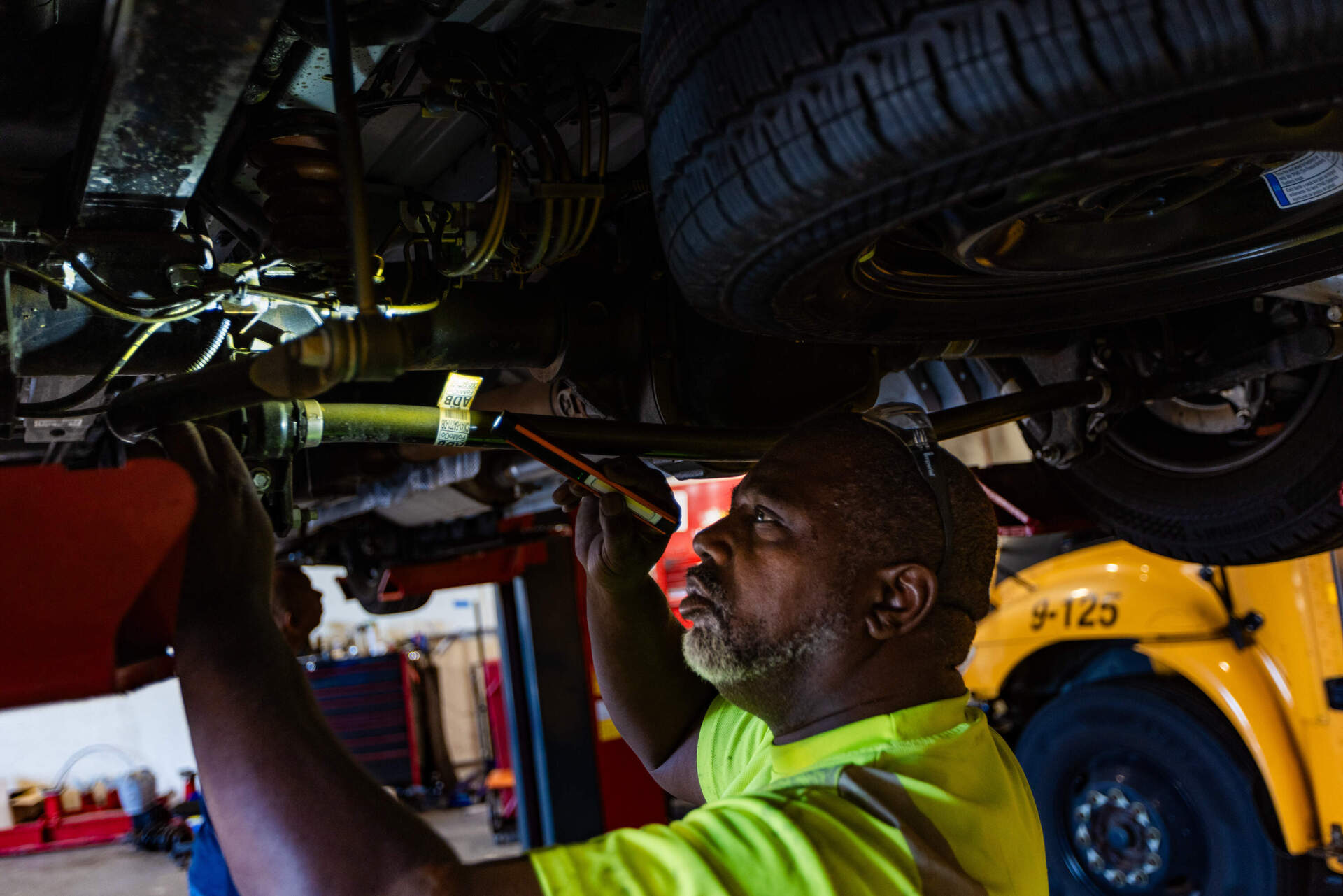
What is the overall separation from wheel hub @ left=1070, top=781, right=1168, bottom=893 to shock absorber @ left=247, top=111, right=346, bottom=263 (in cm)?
317

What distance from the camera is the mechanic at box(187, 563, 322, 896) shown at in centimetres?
247

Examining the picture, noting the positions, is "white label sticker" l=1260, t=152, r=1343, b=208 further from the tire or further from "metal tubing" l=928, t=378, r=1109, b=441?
the tire

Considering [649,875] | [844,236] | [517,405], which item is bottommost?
[649,875]

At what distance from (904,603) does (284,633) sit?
181 cm

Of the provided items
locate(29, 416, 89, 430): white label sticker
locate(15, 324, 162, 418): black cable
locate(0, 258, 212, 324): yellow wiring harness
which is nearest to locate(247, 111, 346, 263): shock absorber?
locate(0, 258, 212, 324): yellow wiring harness

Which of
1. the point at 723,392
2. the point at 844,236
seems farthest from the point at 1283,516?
the point at 844,236

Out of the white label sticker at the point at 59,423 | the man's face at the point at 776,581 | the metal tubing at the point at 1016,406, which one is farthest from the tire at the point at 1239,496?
the white label sticker at the point at 59,423

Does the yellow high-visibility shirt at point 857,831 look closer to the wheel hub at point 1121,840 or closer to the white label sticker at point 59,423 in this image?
the white label sticker at point 59,423

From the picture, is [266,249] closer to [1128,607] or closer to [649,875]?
[649,875]

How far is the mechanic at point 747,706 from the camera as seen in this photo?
3.01 ft

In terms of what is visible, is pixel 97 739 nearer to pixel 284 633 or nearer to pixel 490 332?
pixel 284 633

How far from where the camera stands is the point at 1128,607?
3629 millimetres

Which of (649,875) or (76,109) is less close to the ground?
(76,109)

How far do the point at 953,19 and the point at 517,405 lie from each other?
1.72m
